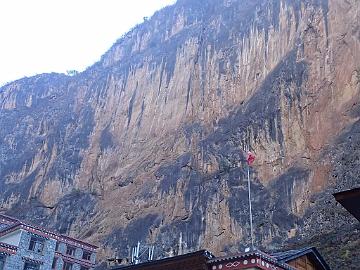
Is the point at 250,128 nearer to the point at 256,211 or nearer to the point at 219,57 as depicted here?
the point at 256,211

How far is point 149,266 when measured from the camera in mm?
23078

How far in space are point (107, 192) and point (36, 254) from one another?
727 inches

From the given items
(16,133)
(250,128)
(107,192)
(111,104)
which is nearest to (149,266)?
(250,128)

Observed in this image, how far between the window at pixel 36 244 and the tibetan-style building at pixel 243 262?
22.4 meters

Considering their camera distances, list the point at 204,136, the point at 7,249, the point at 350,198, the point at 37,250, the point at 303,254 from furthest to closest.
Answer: the point at 204,136
the point at 37,250
the point at 7,249
the point at 303,254
the point at 350,198

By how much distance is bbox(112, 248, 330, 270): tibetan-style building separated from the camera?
64.3ft

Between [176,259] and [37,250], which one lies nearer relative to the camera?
[176,259]

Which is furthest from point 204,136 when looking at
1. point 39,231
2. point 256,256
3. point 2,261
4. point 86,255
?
point 256,256

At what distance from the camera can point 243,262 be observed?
19750 millimetres

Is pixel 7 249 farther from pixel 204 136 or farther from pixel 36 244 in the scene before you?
pixel 204 136

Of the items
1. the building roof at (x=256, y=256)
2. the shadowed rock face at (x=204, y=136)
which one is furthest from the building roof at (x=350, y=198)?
the shadowed rock face at (x=204, y=136)

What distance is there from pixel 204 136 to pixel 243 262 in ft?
119

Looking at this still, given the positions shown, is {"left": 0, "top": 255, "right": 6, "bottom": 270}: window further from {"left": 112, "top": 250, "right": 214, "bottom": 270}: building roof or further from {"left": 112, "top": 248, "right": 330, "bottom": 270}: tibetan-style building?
{"left": 112, "top": 248, "right": 330, "bottom": 270}: tibetan-style building

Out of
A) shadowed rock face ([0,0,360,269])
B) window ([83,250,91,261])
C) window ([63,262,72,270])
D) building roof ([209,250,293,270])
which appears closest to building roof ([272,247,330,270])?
building roof ([209,250,293,270])
